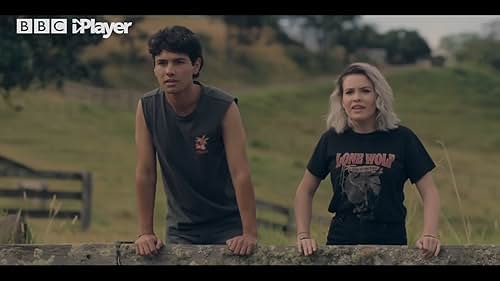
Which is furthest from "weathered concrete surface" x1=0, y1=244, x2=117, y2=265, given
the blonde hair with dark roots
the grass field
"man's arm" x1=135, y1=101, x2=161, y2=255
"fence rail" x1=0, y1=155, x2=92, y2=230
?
"fence rail" x1=0, y1=155, x2=92, y2=230

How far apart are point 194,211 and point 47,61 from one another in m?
10.5

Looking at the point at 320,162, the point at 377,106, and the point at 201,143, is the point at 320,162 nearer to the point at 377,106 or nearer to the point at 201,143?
the point at 377,106

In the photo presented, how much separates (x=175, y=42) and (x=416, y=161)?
1.31 meters

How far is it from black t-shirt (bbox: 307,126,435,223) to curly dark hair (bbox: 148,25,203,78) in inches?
32.4

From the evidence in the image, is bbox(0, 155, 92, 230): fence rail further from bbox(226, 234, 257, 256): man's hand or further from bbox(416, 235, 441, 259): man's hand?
bbox(416, 235, 441, 259): man's hand

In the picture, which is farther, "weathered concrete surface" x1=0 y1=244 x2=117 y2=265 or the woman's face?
the woman's face

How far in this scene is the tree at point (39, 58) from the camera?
42.7 ft

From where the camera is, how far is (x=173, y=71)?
478 cm

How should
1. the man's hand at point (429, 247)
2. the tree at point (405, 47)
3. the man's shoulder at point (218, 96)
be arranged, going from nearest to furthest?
the man's hand at point (429, 247) → the man's shoulder at point (218, 96) → the tree at point (405, 47)

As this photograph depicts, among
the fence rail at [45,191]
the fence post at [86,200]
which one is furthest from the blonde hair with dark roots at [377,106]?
the fence post at [86,200]

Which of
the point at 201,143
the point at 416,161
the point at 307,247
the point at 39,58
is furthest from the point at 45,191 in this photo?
the point at 307,247

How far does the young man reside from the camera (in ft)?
15.6

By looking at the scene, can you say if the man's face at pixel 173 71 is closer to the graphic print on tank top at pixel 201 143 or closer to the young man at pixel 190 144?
the young man at pixel 190 144

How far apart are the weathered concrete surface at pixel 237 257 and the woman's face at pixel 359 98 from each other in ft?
2.53
